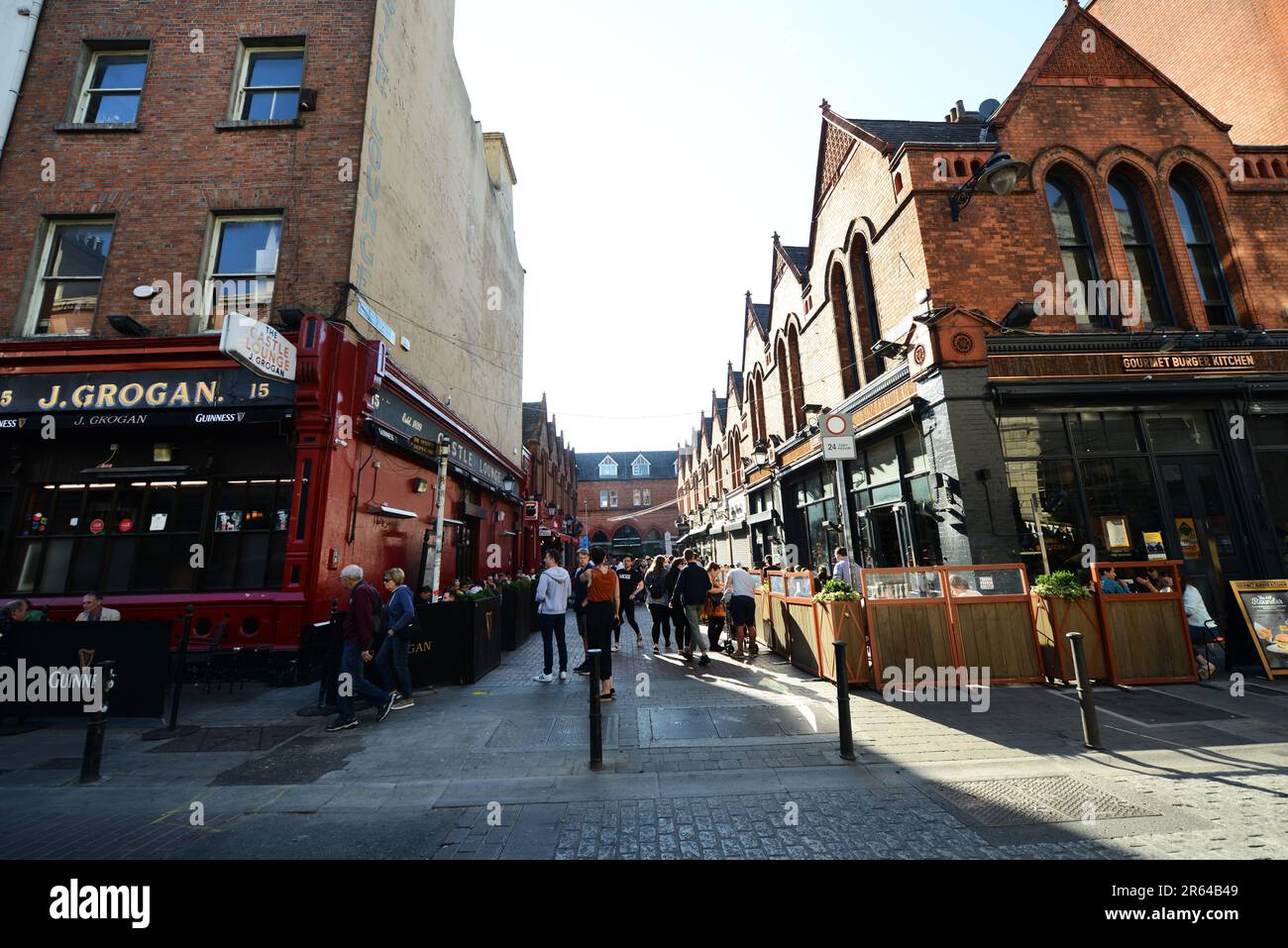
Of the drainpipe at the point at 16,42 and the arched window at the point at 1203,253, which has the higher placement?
the drainpipe at the point at 16,42

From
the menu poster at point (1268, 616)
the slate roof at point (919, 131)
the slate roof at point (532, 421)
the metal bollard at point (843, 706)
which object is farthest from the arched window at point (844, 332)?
the slate roof at point (532, 421)

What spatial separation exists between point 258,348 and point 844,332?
12.6 meters

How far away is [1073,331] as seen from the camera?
10047 mm

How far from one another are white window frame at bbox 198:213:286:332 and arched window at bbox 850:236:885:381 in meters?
12.3

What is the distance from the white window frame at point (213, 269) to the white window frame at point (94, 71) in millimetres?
3213

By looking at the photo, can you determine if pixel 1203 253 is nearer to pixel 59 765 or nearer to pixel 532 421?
pixel 59 765

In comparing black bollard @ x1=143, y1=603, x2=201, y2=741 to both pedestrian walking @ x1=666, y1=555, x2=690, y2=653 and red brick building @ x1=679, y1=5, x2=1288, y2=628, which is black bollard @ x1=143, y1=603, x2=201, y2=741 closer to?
pedestrian walking @ x1=666, y1=555, x2=690, y2=653

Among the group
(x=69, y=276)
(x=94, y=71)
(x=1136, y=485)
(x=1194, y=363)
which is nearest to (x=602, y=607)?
(x=1136, y=485)

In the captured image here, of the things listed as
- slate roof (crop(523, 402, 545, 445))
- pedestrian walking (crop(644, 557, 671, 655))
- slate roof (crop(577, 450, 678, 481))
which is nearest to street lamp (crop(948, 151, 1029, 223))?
pedestrian walking (crop(644, 557, 671, 655))

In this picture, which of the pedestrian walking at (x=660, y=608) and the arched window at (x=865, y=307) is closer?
the pedestrian walking at (x=660, y=608)

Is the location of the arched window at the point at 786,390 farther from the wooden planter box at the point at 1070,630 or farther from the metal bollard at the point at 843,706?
the metal bollard at the point at 843,706

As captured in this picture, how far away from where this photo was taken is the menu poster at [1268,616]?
716cm

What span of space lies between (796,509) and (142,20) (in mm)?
19420
